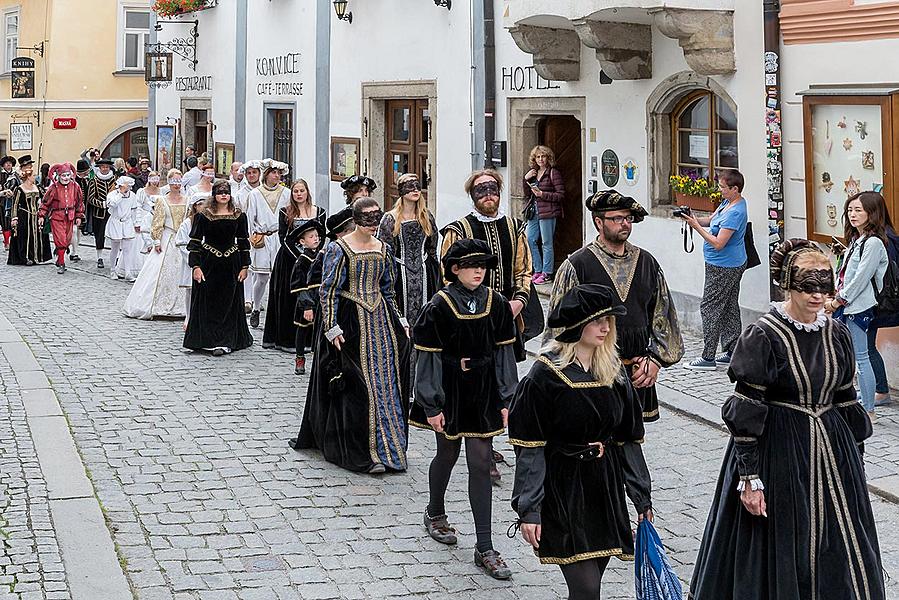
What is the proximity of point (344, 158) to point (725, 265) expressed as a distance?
1058 cm

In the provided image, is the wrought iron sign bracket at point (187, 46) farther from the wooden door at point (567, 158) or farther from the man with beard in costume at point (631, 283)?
the man with beard in costume at point (631, 283)

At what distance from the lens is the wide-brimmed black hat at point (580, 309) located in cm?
493

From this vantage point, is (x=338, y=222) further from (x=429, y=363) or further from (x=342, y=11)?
(x=342, y=11)

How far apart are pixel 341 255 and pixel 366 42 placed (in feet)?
40.2

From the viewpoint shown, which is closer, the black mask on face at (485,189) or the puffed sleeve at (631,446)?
the puffed sleeve at (631,446)

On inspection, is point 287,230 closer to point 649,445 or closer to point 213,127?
point 649,445

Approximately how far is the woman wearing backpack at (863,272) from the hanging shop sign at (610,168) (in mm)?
4955

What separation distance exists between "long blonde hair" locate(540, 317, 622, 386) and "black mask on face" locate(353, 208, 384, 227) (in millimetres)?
3285

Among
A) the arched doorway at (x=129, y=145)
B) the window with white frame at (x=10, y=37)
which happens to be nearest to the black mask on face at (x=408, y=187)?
the arched doorway at (x=129, y=145)

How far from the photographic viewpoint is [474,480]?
6.48 metres

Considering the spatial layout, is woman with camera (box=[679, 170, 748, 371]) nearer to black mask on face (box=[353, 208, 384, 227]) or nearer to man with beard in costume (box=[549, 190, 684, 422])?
black mask on face (box=[353, 208, 384, 227])

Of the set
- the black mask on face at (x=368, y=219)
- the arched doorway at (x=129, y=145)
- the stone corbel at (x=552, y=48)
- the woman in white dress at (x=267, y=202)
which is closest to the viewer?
the black mask on face at (x=368, y=219)

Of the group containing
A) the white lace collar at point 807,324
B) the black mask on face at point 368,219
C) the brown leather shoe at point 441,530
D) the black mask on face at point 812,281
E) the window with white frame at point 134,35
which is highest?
the window with white frame at point 134,35

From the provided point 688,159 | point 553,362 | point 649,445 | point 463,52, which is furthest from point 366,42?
point 553,362
